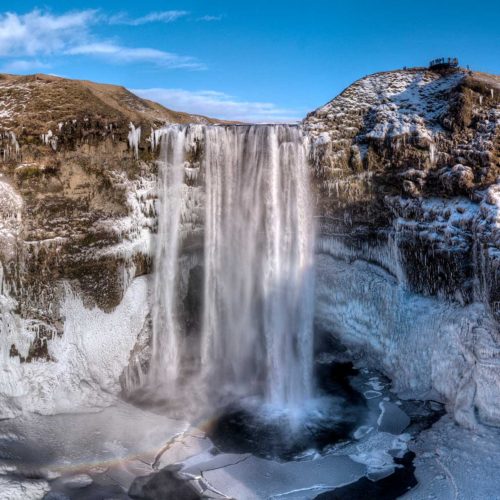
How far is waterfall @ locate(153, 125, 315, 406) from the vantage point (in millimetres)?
20406

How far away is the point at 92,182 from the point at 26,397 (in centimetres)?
813

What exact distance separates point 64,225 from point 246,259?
7.38m

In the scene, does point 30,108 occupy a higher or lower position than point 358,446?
higher

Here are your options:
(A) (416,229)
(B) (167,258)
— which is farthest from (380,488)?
(B) (167,258)

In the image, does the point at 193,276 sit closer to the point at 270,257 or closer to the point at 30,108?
the point at 270,257

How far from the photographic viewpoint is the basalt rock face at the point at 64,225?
1820 centimetres

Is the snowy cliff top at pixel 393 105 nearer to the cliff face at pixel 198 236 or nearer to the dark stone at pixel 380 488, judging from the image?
the cliff face at pixel 198 236

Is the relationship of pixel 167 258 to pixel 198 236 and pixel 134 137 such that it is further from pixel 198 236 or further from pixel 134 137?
pixel 134 137

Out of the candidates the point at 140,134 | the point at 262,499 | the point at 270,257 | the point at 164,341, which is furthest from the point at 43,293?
the point at 262,499

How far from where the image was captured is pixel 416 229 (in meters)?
19.4

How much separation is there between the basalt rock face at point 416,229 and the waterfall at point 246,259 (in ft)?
6.35

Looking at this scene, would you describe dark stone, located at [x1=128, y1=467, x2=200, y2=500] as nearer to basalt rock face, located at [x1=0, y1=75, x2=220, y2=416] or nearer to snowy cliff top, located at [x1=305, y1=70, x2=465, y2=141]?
basalt rock face, located at [x1=0, y1=75, x2=220, y2=416]

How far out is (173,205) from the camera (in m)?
20.5

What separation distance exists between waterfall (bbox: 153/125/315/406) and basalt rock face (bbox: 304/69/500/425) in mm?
1936
